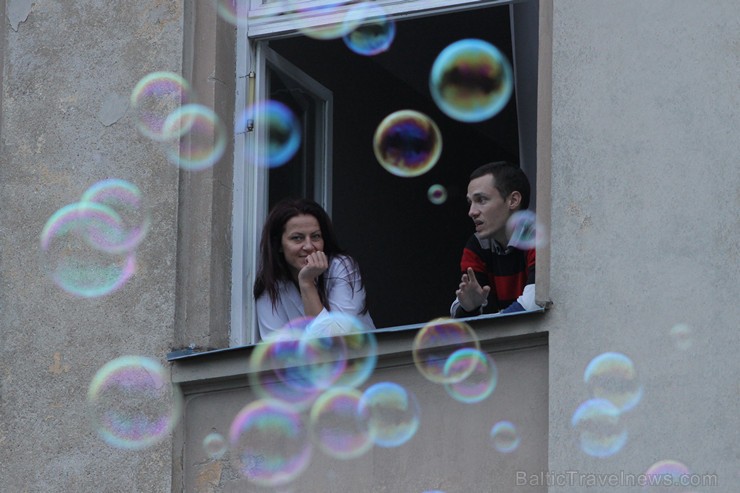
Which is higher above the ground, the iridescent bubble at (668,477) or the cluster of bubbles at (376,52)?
the cluster of bubbles at (376,52)

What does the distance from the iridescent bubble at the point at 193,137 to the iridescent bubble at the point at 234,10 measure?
0.46 meters

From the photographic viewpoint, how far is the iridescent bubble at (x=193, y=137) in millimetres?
7742

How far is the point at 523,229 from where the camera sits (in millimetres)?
7496

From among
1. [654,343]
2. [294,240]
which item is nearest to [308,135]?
[294,240]

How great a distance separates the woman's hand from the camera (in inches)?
300

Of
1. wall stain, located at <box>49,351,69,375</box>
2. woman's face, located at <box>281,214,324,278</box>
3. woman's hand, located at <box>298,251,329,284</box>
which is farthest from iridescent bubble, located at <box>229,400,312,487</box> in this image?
wall stain, located at <box>49,351,69,375</box>

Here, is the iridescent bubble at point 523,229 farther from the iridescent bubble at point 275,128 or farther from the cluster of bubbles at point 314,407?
the iridescent bubble at point 275,128

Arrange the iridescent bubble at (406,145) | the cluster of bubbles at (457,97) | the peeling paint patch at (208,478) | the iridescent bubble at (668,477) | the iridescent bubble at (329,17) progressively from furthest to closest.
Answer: the iridescent bubble at (406,145) → the cluster of bubbles at (457,97) → the iridescent bubble at (329,17) → the peeling paint patch at (208,478) → the iridescent bubble at (668,477)

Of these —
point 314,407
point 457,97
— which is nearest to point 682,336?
point 314,407

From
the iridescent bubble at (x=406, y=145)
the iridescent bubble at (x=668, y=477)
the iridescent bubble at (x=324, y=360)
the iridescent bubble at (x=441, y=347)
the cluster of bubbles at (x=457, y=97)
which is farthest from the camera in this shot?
the iridescent bubble at (x=406, y=145)

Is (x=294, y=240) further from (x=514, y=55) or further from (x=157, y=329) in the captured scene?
(x=514, y=55)

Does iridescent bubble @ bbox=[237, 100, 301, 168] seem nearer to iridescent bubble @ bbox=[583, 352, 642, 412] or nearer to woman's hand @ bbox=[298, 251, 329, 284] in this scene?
woman's hand @ bbox=[298, 251, 329, 284]

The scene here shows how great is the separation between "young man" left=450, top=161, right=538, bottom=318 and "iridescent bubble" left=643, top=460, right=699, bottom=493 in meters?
1.18

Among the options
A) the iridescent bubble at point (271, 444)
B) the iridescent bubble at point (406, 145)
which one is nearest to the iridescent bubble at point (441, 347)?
the iridescent bubble at point (271, 444)
